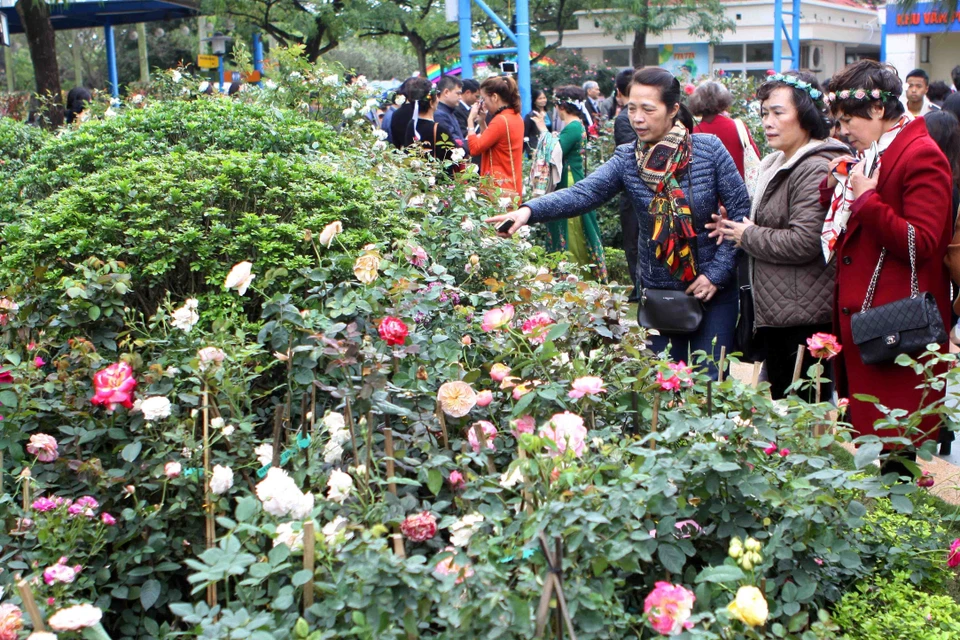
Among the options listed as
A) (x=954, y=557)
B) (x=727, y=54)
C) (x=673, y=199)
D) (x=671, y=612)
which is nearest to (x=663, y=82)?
(x=673, y=199)

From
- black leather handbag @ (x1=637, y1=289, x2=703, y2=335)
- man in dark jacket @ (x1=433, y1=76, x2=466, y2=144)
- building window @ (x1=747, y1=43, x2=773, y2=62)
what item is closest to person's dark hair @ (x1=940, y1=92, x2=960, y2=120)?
man in dark jacket @ (x1=433, y1=76, x2=466, y2=144)

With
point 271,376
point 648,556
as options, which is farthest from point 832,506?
point 271,376

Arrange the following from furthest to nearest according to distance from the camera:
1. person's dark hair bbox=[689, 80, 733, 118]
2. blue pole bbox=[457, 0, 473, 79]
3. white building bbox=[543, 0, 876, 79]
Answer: white building bbox=[543, 0, 876, 79], blue pole bbox=[457, 0, 473, 79], person's dark hair bbox=[689, 80, 733, 118]

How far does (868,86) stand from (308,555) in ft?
8.61

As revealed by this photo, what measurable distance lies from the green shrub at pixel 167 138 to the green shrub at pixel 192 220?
3.15 ft

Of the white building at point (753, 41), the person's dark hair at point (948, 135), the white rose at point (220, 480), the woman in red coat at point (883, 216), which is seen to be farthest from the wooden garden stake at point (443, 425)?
the white building at point (753, 41)

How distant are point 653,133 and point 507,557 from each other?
7.52 ft

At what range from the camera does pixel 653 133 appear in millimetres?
3836

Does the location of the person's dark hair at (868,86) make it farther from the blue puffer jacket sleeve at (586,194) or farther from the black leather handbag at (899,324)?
the blue puffer jacket sleeve at (586,194)

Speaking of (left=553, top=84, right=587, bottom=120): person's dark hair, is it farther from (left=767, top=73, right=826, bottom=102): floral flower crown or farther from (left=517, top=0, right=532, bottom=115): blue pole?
(left=767, top=73, right=826, bottom=102): floral flower crown

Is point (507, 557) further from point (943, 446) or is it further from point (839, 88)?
point (943, 446)

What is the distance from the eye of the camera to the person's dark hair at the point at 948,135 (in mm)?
4480

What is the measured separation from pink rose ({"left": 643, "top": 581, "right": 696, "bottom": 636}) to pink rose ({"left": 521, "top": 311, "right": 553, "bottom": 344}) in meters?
0.89

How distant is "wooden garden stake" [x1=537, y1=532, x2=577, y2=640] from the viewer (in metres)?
1.76
